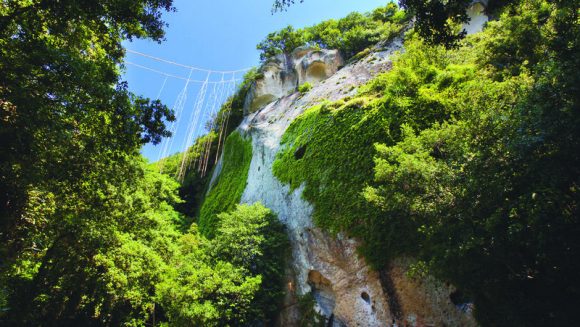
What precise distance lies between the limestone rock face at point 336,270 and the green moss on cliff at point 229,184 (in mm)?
1177

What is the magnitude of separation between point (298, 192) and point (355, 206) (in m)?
4.08

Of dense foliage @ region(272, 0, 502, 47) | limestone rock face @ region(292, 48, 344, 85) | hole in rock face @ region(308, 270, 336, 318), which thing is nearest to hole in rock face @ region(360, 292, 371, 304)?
hole in rock face @ region(308, 270, 336, 318)

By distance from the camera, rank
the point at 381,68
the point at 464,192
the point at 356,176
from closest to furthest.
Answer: the point at 464,192
the point at 356,176
the point at 381,68

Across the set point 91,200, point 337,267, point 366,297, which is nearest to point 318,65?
point 337,267

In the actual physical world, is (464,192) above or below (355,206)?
below

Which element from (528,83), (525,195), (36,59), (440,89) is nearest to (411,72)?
(440,89)

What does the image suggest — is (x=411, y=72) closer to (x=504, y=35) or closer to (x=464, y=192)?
(x=504, y=35)

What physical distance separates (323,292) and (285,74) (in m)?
23.5

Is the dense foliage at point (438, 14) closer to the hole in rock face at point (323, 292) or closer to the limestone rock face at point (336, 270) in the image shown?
the limestone rock face at point (336, 270)

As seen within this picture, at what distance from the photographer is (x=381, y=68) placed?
20.5 metres

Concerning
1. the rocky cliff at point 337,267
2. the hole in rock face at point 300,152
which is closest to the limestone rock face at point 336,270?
the rocky cliff at point 337,267

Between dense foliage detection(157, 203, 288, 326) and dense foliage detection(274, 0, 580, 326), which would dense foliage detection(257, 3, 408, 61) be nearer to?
dense foliage detection(274, 0, 580, 326)

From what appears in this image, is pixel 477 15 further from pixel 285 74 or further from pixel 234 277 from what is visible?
pixel 234 277

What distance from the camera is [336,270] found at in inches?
451
